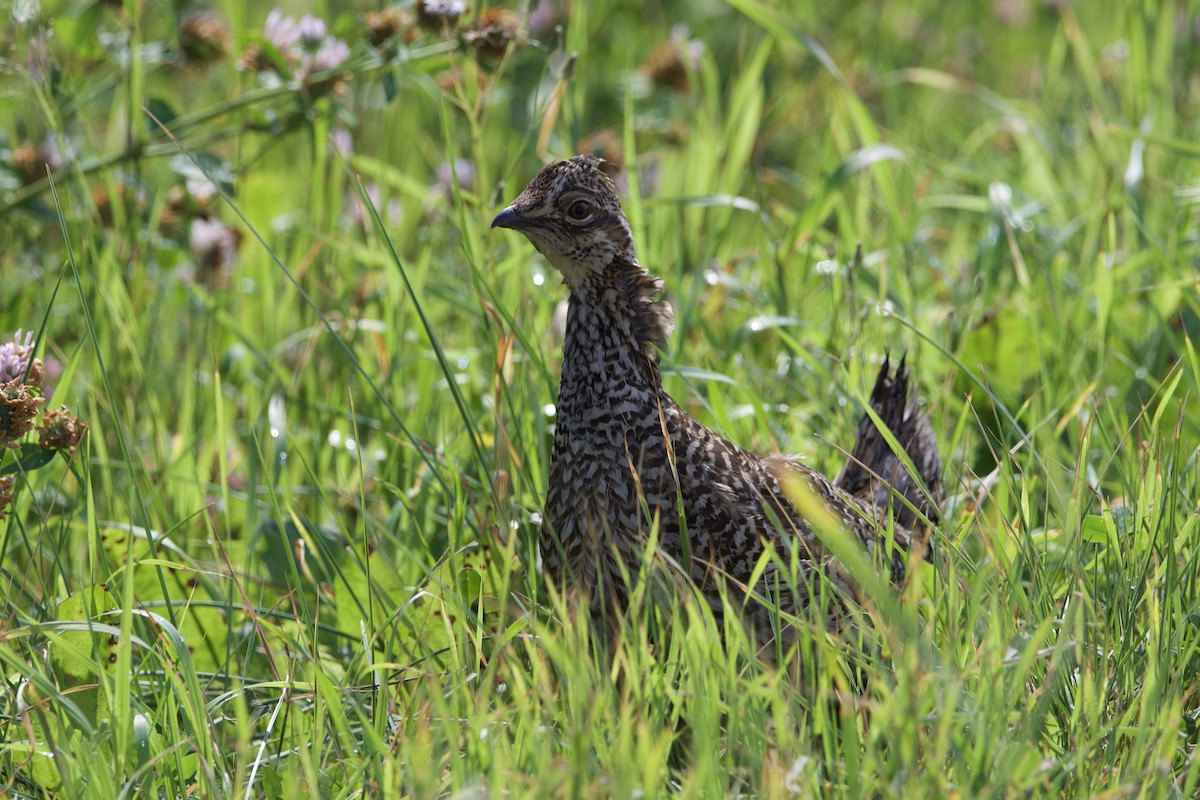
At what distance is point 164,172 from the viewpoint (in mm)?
6090

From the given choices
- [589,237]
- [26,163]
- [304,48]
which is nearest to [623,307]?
[589,237]

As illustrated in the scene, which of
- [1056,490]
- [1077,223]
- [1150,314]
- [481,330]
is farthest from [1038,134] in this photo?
[1056,490]

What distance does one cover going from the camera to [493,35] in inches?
143

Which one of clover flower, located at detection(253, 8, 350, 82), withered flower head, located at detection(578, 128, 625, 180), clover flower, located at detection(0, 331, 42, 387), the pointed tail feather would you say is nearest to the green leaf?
clover flower, located at detection(0, 331, 42, 387)

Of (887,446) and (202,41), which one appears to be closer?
(887,446)

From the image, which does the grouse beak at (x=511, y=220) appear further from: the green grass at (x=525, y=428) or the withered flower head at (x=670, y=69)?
the withered flower head at (x=670, y=69)

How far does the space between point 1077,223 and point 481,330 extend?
2.23 metres

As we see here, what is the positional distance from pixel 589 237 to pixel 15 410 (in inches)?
50.1

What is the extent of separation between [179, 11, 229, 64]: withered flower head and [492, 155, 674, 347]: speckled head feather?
1800 millimetres

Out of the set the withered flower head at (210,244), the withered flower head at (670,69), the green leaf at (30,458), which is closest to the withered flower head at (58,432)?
the green leaf at (30,458)

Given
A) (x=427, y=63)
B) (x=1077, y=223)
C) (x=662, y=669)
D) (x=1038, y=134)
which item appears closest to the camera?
(x=662, y=669)

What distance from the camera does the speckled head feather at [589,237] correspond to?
2.95 metres

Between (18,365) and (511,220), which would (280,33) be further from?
(18,365)

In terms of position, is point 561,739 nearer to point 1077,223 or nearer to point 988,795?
point 988,795
